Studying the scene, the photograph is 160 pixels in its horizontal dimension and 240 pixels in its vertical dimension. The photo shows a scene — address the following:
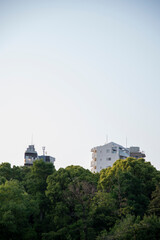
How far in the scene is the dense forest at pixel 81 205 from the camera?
30.5 m

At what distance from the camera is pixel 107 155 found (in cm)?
8694

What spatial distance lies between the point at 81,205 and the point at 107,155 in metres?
52.5

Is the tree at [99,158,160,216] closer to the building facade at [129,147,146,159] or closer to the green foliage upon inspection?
the green foliage

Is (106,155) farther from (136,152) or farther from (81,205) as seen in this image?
(81,205)

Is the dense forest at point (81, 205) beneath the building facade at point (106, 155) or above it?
beneath

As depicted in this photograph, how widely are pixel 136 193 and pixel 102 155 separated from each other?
49.5 metres

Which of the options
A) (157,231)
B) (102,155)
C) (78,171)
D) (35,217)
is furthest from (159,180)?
(102,155)

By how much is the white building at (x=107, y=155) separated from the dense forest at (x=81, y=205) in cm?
4132

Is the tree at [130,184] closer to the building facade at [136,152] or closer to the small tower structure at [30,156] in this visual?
the small tower structure at [30,156]

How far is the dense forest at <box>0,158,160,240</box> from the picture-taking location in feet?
100

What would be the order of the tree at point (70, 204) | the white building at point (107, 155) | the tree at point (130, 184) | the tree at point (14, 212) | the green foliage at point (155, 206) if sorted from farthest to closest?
1. the white building at point (107, 155)
2. the tree at point (130, 184)
3. the green foliage at point (155, 206)
4. the tree at point (70, 204)
5. the tree at point (14, 212)

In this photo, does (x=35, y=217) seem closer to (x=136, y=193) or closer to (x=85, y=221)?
(x=85, y=221)

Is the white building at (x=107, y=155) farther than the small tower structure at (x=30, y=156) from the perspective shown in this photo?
No

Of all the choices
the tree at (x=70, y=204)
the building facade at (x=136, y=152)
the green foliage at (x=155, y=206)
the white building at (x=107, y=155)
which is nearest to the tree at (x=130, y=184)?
the green foliage at (x=155, y=206)
